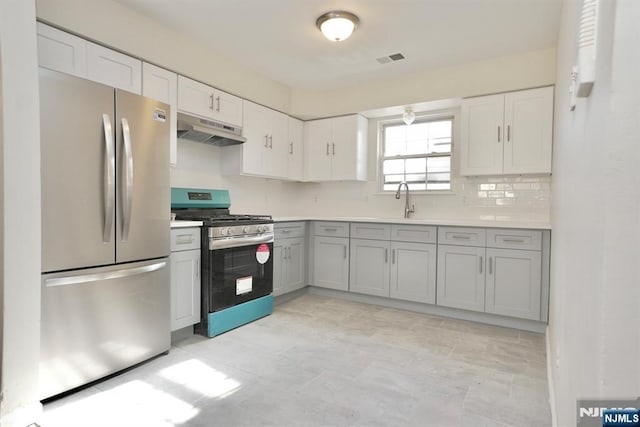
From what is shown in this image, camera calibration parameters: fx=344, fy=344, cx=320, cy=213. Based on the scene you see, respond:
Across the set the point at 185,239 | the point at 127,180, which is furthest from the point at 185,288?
the point at 127,180

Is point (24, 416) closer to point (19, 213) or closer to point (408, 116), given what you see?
point (19, 213)

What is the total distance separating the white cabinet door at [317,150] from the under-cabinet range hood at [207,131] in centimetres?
118

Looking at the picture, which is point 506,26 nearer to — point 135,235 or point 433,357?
point 433,357

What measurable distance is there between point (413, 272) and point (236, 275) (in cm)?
182

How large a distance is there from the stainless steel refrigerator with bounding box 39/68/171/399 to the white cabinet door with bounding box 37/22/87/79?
58 centimetres

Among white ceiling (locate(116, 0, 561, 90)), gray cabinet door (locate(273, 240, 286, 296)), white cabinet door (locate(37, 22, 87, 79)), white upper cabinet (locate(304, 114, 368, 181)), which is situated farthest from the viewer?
white upper cabinet (locate(304, 114, 368, 181))

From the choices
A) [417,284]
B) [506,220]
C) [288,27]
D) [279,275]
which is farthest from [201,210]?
[506,220]

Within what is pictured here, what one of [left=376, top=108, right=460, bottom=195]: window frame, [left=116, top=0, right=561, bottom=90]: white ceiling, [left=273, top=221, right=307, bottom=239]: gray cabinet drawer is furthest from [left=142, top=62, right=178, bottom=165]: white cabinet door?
[left=376, top=108, right=460, bottom=195]: window frame

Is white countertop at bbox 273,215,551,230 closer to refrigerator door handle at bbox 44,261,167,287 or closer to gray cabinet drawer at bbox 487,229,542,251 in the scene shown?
gray cabinet drawer at bbox 487,229,542,251

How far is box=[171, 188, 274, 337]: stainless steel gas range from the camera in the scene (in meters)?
2.86

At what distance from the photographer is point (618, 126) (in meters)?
0.55

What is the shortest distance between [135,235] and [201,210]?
1245mm

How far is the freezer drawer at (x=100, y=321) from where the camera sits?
186cm

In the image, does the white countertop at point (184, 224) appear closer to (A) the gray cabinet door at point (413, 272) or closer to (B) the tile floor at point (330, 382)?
(B) the tile floor at point (330, 382)
